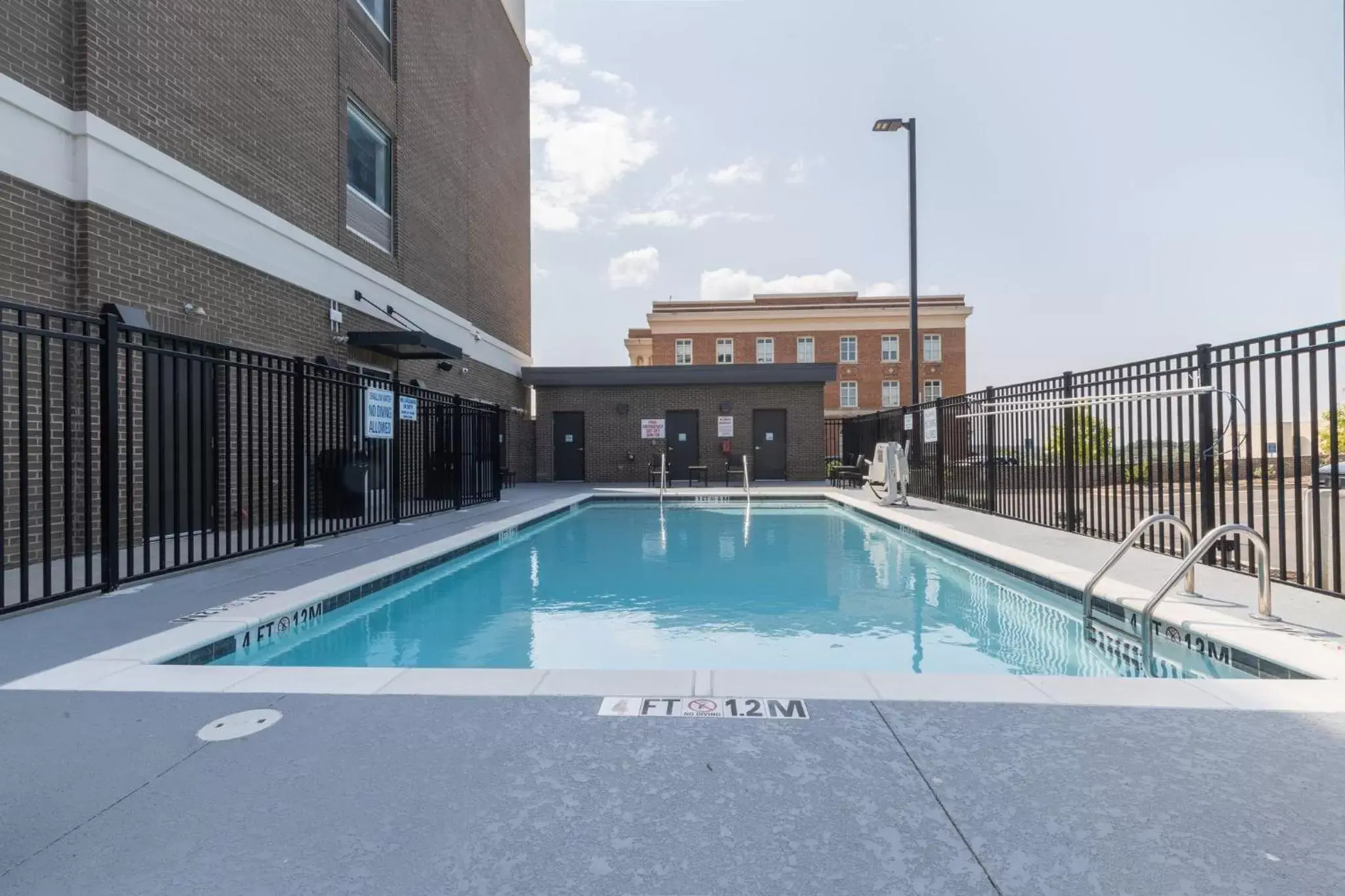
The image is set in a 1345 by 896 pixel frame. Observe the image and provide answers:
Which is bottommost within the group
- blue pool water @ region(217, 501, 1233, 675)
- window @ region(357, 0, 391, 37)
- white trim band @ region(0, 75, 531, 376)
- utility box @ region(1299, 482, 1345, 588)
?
blue pool water @ region(217, 501, 1233, 675)

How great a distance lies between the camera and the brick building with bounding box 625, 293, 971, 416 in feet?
135

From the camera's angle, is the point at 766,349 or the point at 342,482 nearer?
the point at 342,482

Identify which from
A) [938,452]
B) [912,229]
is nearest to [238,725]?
[938,452]

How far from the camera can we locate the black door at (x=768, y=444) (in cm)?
2081

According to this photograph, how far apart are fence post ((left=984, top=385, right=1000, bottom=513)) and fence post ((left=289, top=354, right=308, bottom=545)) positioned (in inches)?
342

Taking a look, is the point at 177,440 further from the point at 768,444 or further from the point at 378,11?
the point at 768,444

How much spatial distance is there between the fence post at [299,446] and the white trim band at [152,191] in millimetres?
2115

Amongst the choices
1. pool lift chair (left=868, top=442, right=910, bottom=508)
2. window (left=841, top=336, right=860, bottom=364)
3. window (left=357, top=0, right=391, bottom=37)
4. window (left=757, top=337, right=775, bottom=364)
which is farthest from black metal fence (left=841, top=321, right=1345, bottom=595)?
window (left=757, top=337, right=775, bottom=364)

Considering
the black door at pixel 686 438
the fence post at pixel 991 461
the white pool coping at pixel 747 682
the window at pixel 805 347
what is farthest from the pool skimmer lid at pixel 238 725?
the window at pixel 805 347

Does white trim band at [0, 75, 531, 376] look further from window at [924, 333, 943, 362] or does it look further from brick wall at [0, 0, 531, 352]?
window at [924, 333, 943, 362]

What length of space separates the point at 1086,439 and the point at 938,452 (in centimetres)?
438

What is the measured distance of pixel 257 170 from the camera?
363 inches

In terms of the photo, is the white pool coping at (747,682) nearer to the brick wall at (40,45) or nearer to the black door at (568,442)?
the brick wall at (40,45)

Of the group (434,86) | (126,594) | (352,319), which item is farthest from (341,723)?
(434,86)
